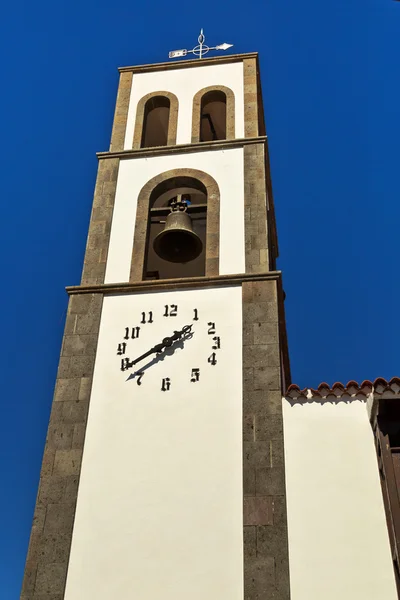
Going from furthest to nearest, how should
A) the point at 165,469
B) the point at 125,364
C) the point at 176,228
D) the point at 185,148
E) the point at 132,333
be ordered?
the point at 185,148 → the point at 176,228 → the point at 132,333 → the point at 125,364 → the point at 165,469

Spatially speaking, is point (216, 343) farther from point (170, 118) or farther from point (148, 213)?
point (170, 118)

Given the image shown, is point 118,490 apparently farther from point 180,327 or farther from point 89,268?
point 89,268

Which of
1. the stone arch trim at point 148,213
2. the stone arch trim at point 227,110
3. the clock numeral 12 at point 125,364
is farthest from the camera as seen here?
the stone arch trim at point 227,110

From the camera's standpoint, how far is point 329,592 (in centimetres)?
823

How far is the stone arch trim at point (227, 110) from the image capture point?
46.4ft

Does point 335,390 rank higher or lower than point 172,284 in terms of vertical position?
lower

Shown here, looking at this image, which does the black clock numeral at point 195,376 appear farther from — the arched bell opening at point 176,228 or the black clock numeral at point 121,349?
the arched bell opening at point 176,228

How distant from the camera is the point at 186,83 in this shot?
50.8ft

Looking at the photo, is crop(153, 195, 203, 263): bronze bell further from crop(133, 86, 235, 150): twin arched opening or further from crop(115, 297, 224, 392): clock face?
crop(133, 86, 235, 150): twin arched opening

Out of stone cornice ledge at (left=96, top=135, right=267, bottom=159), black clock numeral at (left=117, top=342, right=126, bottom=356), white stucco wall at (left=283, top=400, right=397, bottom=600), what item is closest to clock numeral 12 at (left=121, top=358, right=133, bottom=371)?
black clock numeral at (left=117, top=342, right=126, bottom=356)

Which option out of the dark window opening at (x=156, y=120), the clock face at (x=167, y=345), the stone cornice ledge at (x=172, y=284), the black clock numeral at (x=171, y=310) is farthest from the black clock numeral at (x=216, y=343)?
the dark window opening at (x=156, y=120)

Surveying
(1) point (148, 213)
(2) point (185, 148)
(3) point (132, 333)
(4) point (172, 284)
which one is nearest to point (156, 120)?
(2) point (185, 148)

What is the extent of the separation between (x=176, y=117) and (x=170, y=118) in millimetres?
121

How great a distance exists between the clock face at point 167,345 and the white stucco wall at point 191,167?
3.28 feet
